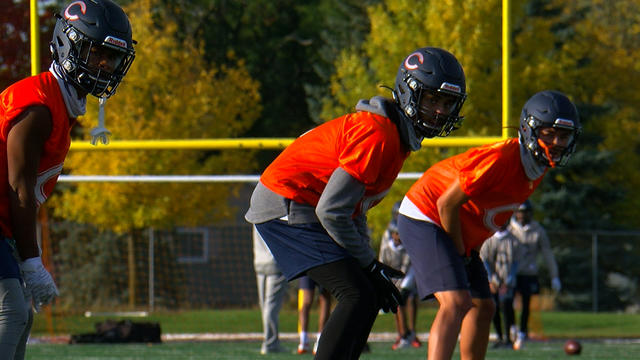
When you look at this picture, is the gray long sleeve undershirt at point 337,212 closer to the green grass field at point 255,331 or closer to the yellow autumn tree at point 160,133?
the green grass field at point 255,331

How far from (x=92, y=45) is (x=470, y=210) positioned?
2412 mm

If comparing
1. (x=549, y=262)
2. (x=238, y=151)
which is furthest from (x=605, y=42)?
(x=549, y=262)

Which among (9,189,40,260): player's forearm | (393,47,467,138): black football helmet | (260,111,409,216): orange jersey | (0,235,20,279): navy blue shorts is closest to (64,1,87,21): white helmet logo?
(9,189,40,260): player's forearm

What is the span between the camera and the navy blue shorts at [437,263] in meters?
5.81

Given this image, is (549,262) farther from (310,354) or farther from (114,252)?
(114,252)

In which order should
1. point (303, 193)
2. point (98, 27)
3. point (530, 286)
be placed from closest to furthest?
point (98, 27) → point (303, 193) → point (530, 286)

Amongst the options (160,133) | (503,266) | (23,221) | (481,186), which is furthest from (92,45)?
(160,133)

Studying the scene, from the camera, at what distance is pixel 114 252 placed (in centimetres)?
2327

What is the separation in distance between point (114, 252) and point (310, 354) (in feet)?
41.8

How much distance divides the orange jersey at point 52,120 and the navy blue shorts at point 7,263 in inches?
2.4

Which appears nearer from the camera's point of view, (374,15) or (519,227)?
(519,227)

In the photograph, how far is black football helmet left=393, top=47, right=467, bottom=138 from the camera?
16.4 ft

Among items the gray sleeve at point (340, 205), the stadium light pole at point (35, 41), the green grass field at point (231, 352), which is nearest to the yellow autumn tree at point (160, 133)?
the green grass field at point (231, 352)

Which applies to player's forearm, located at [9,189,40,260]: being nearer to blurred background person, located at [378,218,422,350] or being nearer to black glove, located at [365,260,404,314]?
black glove, located at [365,260,404,314]
